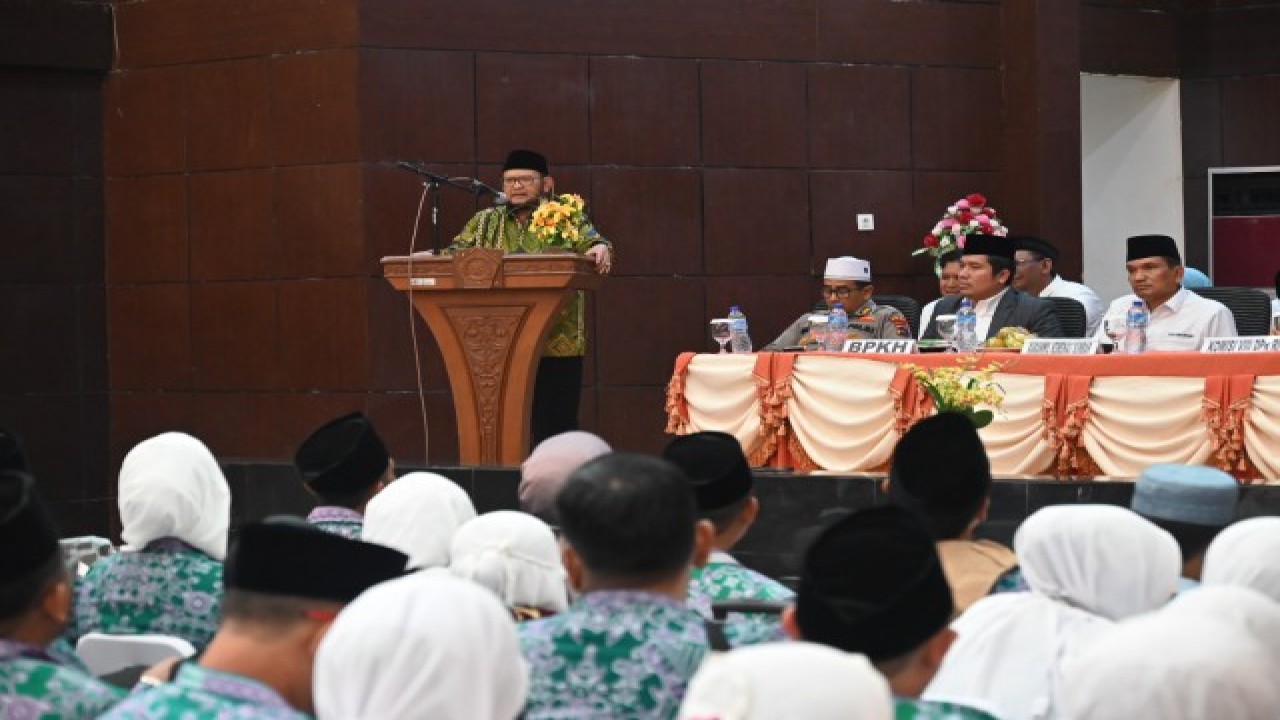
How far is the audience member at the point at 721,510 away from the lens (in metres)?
3.37

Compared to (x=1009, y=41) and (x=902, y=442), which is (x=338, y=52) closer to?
(x=1009, y=41)

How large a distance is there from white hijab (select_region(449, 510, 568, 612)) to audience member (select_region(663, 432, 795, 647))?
269 mm

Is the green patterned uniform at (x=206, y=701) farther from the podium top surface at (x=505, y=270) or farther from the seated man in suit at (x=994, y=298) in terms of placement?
the seated man in suit at (x=994, y=298)

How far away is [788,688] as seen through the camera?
159cm

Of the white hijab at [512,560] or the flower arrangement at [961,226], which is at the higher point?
the flower arrangement at [961,226]

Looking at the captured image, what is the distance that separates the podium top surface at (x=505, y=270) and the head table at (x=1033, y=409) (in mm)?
891

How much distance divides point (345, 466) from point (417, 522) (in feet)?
2.08

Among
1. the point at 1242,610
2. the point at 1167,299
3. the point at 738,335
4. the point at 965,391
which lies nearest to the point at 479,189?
the point at 738,335

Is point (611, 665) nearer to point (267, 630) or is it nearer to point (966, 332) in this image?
point (267, 630)

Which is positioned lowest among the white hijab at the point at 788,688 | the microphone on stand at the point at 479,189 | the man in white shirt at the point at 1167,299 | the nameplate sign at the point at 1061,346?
the white hijab at the point at 788,688

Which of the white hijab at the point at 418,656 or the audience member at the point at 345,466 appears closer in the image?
the white hijab at the point at 418,656

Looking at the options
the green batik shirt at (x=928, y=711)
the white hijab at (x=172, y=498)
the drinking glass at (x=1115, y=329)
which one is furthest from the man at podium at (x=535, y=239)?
the green batik shirt at (x=928, y=711)

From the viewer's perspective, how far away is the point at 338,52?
30.5 ft

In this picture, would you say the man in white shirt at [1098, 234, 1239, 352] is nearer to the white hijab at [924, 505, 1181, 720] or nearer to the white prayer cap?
the white prayer cap
